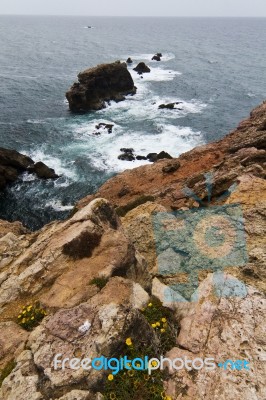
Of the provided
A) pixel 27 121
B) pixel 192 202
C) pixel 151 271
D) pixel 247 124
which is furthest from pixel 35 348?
pixel 27 121

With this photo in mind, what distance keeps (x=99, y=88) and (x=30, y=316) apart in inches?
3078

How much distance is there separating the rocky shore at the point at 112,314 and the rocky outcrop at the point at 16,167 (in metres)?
33.5

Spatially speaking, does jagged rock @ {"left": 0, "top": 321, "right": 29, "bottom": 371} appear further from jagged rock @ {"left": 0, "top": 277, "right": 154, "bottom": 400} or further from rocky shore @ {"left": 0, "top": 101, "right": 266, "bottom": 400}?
jagged rock @ {"left": 0, "top": 277, "right": 154, "bottom": 400}

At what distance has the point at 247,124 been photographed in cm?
4197

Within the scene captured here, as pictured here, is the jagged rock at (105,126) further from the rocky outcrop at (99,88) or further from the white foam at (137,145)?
the rocky outcrop at (99,88)

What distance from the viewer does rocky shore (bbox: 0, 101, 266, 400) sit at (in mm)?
8617

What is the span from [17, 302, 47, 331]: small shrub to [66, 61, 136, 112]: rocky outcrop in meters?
69.6

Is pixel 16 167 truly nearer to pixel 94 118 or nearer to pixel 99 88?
pixel 94 118

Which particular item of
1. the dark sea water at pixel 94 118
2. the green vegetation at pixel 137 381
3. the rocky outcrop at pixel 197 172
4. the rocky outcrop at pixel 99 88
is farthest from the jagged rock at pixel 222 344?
the rocky outcrop at pixel 99 88

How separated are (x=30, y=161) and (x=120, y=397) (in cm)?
4715

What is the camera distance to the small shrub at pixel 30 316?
10523 mm

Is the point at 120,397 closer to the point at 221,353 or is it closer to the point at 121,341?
the point at 121,341

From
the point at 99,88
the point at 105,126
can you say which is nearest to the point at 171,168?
the point at 105,126

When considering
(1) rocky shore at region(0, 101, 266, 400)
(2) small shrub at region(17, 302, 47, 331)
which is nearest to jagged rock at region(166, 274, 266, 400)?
(1) rocky shore at region(0, 101, 266, 400)
